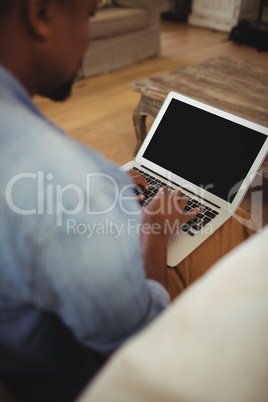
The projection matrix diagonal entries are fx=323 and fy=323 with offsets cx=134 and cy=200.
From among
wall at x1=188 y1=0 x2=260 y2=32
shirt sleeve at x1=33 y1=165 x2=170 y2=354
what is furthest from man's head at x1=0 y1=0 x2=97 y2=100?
wall at x1=188 y1=0 x2=260 y2=32

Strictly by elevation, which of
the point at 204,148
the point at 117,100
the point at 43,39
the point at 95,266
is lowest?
the point at 117,100

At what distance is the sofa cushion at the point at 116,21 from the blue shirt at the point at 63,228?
302 centimetres

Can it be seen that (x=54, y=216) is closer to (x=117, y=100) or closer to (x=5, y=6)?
(x=5, y=6)

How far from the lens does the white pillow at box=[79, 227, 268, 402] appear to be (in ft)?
1.10

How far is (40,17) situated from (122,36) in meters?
3.27

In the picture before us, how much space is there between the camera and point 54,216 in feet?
1.15

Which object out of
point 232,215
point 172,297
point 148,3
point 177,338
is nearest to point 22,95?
point 177,338

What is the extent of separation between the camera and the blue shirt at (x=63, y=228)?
13.7 inches

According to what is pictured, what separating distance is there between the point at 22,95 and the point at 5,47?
67 millimetres

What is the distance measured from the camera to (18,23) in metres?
0.39

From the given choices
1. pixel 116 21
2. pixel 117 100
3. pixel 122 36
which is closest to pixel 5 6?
pixel 117 100

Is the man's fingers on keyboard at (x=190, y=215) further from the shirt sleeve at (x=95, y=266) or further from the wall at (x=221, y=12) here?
the wall at (x=221, y=12)

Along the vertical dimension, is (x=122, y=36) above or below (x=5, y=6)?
below

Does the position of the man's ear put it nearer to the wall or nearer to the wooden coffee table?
the wooden coffee table
